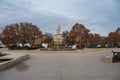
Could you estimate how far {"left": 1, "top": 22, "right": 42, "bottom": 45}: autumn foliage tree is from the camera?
56.9 meters

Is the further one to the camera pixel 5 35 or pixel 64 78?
pixel 5 35

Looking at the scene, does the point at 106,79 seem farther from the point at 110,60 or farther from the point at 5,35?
the point at 5,35

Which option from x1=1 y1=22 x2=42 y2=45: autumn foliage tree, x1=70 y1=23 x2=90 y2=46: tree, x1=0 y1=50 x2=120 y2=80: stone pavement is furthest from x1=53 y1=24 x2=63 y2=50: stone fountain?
x1=0 y1=50 x2=120 y2=80: stone pavement

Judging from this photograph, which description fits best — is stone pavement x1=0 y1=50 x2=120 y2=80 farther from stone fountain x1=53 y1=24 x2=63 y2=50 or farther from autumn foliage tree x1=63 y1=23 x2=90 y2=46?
autumn foliage tree x1=63 y1=23 x2=90 y2=46

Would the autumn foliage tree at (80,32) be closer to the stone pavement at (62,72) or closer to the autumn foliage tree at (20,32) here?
the autumn foliage tree at (20,32)

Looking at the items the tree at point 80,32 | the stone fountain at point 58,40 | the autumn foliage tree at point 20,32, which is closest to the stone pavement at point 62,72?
the stone fountain at point 58,40

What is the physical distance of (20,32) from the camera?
187ft

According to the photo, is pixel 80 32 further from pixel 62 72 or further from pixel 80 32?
pixel 62 72

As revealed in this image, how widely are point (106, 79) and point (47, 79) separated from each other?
2.54m

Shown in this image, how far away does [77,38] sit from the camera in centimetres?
6194

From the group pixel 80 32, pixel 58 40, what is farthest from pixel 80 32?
pixel 58 40

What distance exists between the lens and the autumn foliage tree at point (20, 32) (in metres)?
56.9

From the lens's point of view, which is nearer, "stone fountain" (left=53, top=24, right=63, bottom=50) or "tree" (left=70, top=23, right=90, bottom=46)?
"stone fountain" (left=53, top=24, right=63, bottom=50)

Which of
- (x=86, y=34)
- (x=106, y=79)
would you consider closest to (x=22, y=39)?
(x=86, y=34)
